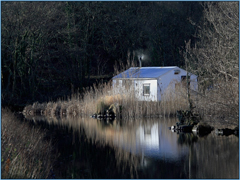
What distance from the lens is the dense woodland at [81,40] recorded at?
28.5 m

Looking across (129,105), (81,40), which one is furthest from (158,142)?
(81,40)

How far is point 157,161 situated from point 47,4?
68.8 feet

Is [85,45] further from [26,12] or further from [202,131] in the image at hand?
[202,131]

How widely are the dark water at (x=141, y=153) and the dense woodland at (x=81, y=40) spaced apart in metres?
9.01

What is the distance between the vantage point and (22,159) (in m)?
9.40

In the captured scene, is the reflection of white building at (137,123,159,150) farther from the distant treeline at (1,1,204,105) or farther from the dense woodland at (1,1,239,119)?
the distant treeline at (1,1,204,105)

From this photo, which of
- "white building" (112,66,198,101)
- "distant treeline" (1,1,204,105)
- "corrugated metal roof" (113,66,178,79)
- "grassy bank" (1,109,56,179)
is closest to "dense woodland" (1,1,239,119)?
"distant treeline" (1,1,204,105)

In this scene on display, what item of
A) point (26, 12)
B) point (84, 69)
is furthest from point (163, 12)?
point (26, 12)

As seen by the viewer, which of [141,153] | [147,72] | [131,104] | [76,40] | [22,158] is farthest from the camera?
[76,40]

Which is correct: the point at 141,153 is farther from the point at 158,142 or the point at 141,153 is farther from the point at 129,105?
the point at 129,105

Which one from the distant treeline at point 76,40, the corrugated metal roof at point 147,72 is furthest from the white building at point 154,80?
the distant treeline at point 76,40

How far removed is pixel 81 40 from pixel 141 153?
20800 mm

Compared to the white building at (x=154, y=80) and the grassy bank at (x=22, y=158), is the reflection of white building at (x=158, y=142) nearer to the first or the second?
the grassy bank at (x=22, y=158)

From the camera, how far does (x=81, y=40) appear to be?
107 ft
